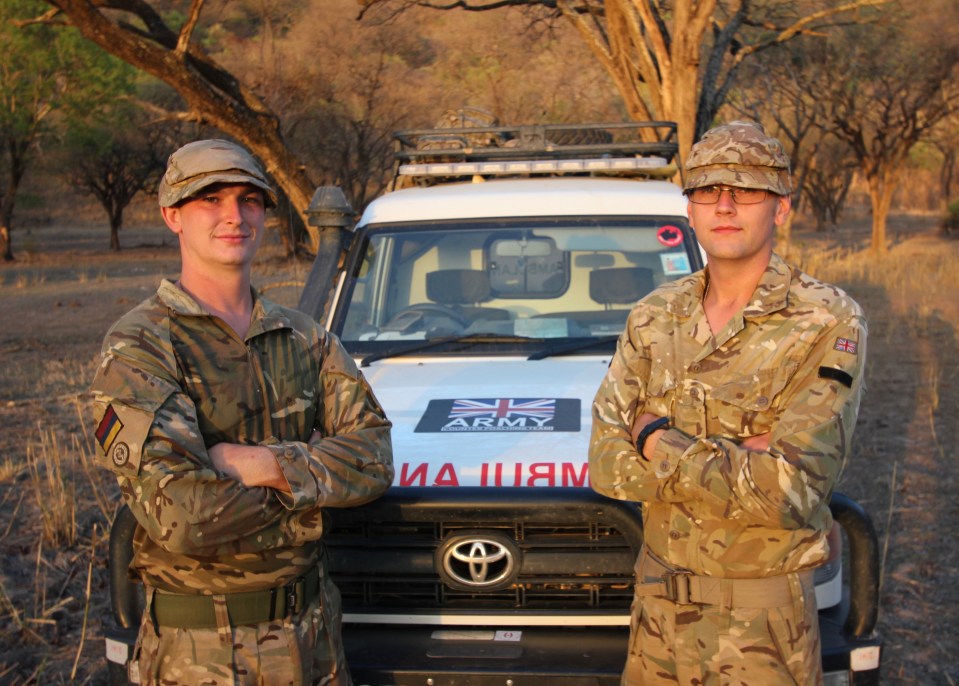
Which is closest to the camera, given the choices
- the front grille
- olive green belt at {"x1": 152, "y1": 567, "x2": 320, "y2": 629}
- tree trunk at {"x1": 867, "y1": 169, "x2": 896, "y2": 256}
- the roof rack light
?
olive green belt at {"x1": 152, "y1": 567, "x2": 320, "y2": 629}

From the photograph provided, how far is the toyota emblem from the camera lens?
9.28 feet

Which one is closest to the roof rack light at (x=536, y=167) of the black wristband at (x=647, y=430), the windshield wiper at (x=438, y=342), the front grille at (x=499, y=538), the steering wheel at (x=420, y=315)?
the steering wheel at (x=420, y=315)

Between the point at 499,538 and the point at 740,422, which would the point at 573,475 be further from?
the point at 740,422

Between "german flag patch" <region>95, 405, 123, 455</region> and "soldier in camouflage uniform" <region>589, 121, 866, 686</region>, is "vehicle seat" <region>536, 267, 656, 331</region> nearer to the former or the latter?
"soldier in camouflage uniform" <region>589, 121, 866, 686</region>

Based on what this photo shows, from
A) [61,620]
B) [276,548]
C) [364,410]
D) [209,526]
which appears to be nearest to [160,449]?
[209,526]

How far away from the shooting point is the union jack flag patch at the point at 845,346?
2287 mm

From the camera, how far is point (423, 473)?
9.50 ft

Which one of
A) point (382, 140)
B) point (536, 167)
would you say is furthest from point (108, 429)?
point (382, 140)

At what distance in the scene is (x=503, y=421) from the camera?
3203 millimetres

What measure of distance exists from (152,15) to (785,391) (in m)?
9.69

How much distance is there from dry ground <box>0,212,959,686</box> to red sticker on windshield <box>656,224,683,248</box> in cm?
172

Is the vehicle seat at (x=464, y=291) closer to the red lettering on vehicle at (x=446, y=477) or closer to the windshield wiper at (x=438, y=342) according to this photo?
the windshield wiper at (x=438, y=342)

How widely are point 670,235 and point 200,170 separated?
7.32 feet

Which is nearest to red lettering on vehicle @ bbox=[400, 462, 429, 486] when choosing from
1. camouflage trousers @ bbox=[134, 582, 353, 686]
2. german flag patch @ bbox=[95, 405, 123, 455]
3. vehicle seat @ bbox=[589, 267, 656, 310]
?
camouflage trousers @ bbox=[134, 582, 353, 686]
